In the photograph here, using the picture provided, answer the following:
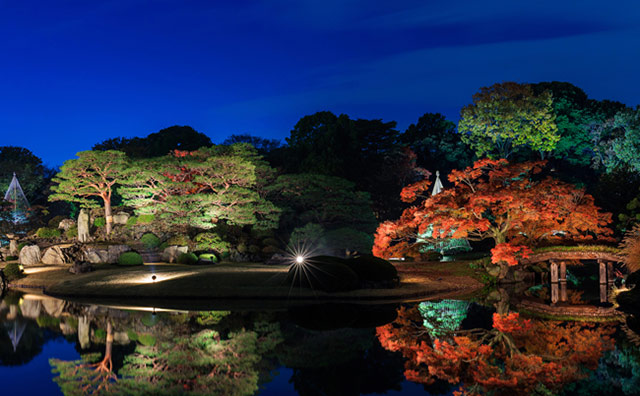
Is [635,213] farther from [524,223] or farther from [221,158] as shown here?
[221,158]

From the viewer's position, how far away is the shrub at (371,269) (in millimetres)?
20734

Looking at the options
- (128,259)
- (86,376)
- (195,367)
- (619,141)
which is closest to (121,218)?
(128,259)

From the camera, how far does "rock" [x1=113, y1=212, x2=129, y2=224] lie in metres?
38.6

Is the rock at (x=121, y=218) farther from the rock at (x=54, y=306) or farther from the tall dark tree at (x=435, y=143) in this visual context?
the tall dark tree at (x=435, y=143)

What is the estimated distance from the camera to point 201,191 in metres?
34.9

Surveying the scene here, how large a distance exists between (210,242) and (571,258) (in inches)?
759

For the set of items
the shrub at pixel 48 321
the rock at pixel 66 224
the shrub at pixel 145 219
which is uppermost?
the shrub at pixel 145 219

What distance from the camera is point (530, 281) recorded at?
25344 millimetres

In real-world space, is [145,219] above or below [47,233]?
above

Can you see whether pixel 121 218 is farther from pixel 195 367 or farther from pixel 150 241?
pixel 195 367

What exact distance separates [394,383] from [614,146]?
34.5 metres

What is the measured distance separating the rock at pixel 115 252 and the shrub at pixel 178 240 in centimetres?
279

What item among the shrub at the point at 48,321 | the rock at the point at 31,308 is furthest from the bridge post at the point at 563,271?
the rock at the point at 31,308

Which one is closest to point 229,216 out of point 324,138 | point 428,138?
point 324,138
